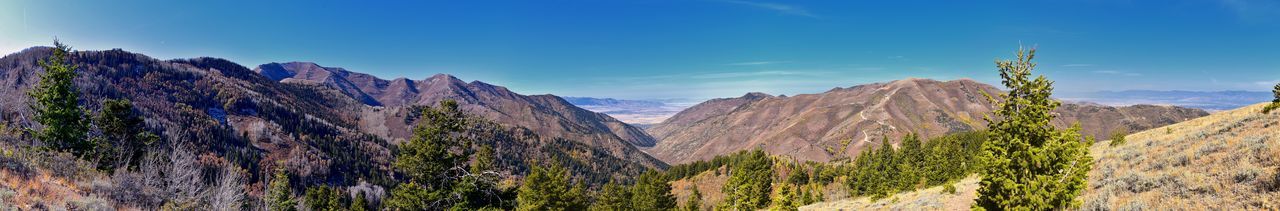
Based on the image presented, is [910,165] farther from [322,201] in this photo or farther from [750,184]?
[322,201]

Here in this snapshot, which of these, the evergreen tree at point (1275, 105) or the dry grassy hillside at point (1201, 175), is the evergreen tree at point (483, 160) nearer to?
the dry grassy hillside at point (1201, 175)

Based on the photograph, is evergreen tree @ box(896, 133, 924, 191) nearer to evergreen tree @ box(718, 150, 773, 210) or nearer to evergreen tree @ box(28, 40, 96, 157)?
evergreen tree @ box(718, 150, 773, 210)

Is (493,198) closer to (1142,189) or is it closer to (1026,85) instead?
(1026,85)

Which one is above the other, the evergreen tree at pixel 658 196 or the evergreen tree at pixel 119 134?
the evergreen tree at pixel 119 134

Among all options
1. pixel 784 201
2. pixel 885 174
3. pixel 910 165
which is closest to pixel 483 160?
pixel 784 201

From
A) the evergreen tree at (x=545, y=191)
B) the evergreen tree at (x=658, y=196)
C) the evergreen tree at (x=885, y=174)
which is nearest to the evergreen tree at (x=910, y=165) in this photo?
the evergreen tree at (x=885, y=174)

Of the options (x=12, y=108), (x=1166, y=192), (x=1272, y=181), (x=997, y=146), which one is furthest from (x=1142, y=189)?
(x=12, y=108)
